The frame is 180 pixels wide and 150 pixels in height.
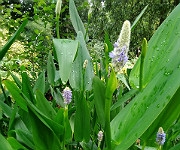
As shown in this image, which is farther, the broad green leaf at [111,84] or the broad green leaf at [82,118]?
the broad green leaf at [82,118]

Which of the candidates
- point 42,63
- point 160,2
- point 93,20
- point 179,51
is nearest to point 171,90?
point 179,51

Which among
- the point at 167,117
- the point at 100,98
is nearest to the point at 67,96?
the point at 100,98

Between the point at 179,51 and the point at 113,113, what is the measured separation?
0.89 ft

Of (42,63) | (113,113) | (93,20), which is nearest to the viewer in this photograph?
(113,113)

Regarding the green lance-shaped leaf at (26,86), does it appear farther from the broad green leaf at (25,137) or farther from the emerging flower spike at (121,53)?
the emerging flower spike at (121,53)

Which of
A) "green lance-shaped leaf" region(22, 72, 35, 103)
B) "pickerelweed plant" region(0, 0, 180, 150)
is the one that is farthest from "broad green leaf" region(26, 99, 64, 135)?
"green lance-shaped leaf" region(22, 72, 35, 103)

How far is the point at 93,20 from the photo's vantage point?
6.21 meters

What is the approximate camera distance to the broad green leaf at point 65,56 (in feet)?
2.03

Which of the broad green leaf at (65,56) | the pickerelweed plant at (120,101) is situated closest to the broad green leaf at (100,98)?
the pickerelweed plant at (120,101)

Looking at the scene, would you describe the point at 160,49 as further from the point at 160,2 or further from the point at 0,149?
the point at 160,2

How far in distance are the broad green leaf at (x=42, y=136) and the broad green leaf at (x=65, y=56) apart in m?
0.12

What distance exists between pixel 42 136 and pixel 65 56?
0.16 meters

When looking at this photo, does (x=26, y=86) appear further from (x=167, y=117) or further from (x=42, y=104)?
(x=167, y=117)

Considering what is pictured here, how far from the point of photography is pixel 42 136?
1.70ft
